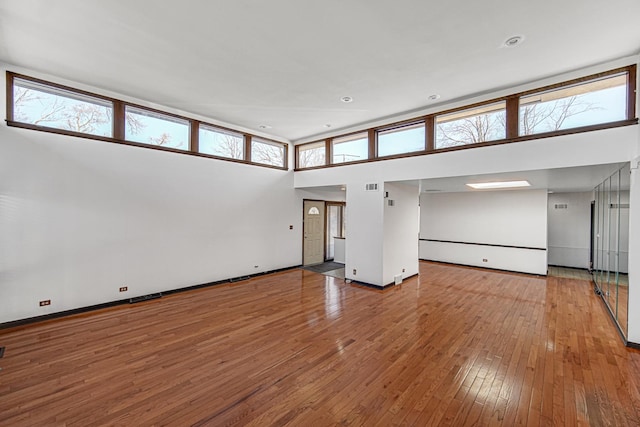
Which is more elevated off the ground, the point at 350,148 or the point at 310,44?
the point at 310,44

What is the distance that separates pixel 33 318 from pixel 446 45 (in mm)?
6676

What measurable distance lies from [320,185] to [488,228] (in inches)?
197

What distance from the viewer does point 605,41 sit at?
3053mm

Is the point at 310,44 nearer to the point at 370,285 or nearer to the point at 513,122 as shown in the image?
the point at 513,122

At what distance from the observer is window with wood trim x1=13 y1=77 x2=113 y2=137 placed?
385cm

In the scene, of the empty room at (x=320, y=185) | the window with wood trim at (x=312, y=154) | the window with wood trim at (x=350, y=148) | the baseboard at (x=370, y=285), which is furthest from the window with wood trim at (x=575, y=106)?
the window with wood trim at (x=312, y=154)

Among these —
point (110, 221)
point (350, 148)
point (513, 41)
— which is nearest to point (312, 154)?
point (350, 148)

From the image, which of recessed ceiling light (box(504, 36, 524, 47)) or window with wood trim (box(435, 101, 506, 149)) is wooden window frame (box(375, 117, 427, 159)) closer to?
window with wood trim (box(435, 101, 506, 149))

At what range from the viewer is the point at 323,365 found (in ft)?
9.45

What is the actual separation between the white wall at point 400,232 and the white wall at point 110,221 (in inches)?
126

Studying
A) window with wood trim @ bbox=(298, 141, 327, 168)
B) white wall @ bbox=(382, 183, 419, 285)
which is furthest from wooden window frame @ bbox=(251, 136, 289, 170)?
white wall @ bbox=(382, 183, 419, 285)

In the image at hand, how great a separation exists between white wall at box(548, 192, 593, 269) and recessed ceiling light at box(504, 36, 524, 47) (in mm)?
6696

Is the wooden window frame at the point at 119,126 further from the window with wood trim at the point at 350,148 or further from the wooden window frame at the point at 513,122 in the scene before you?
the wooden window frame at the point at 513,122

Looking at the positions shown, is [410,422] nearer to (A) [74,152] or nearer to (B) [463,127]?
(B) [463,127]
